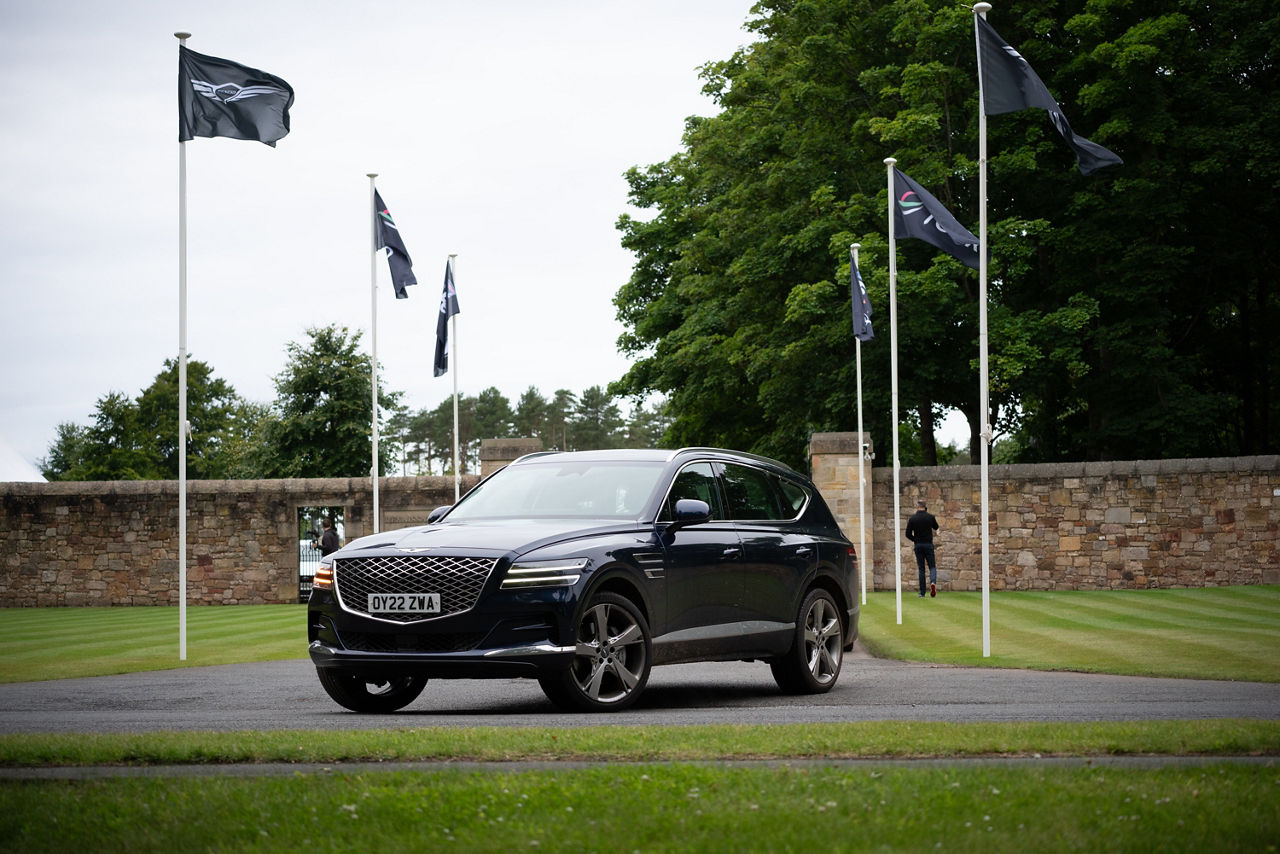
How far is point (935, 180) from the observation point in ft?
107

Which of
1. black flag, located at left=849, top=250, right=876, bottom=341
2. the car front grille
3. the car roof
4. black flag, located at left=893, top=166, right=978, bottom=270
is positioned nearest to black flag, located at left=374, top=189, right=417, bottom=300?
black flag, located at left=849, top=250, right=876, bottom=341

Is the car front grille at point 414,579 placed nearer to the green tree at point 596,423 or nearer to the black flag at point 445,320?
the black flag at point 445,320

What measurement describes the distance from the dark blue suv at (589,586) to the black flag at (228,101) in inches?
303

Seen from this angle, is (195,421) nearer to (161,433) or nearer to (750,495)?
(161,433)

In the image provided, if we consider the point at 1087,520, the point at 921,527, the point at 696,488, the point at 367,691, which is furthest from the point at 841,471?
the point at 367,691

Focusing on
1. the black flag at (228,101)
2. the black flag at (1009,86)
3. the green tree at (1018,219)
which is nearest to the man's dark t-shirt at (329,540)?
the green tree at (1018,219)

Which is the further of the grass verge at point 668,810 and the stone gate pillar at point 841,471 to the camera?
the stone gate pillar at point 841,471

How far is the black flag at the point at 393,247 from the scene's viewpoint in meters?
24.5

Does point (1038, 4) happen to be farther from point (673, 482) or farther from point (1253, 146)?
point (673, 482)

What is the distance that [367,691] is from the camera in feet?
32.7

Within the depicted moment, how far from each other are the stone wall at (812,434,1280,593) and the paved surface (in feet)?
54.6

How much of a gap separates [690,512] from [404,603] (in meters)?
2.03

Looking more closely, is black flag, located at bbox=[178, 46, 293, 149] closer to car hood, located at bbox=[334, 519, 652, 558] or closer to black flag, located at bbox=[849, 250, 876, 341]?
car hood, located at bbox=[334, 519, 652, 558]

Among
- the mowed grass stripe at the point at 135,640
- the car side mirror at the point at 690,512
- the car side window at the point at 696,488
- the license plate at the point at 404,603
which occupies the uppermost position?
the car side window at the point at 696,488
